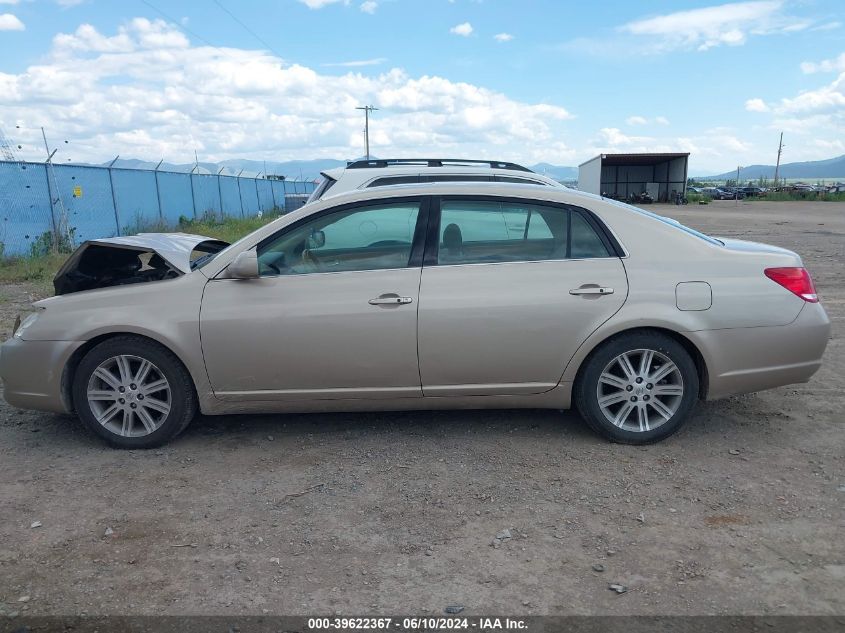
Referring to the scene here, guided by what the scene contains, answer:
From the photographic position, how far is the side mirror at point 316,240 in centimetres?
445

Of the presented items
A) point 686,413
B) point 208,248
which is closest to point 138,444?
point 208,248

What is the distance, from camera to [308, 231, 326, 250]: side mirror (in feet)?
14.6

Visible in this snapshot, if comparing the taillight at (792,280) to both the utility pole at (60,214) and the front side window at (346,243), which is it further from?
the utility pole at (60,214)

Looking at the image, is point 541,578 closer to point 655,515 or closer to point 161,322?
point 655,515

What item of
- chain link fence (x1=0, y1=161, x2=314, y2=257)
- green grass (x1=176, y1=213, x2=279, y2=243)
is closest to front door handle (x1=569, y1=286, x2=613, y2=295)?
chain link fence (x1=0, y1=161, x2=314, y2=257)

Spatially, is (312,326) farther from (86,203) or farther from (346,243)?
(86,203)

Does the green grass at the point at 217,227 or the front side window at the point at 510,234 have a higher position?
the front side window at the point at 510,234

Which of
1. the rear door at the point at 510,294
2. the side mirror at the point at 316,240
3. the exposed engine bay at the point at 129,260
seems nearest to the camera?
the rear door at the point at 510,294

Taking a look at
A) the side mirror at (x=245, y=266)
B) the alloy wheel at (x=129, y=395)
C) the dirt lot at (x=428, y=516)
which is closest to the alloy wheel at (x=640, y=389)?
the dirt lot at (x=428, y=516)

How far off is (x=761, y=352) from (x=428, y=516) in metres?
2.34

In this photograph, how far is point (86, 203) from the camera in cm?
1752

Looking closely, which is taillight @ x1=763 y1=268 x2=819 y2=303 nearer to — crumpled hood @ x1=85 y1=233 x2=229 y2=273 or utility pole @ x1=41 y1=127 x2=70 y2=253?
crumpled hood @ x1=85 y1=233 x2=229 y2=273

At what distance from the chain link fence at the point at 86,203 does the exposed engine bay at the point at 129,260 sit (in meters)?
10.5

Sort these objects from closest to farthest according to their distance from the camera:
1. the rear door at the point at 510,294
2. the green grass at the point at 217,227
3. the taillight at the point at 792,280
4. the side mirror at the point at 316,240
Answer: the rear door at the point at 510,294
the taillight at the point at 792,280
the side mirror at the point at 316,240
the green grass at the point at 217,227
